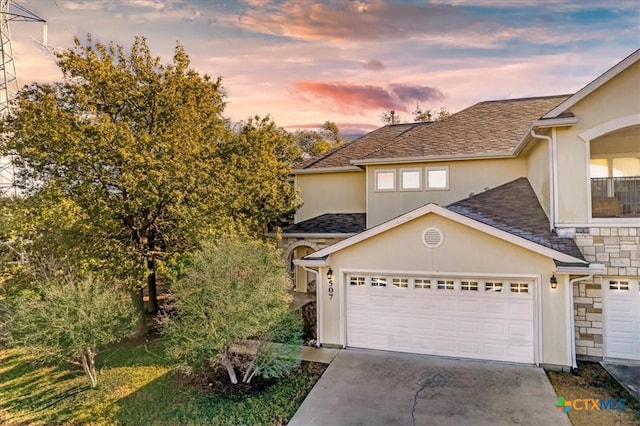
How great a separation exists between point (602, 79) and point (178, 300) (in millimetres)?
11619

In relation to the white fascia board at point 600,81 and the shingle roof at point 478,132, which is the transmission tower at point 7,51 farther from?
the white fascia board at point 600,81

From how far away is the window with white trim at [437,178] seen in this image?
565 inches

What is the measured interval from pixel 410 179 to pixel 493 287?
21.8 feet

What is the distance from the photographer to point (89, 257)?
10.5 meters

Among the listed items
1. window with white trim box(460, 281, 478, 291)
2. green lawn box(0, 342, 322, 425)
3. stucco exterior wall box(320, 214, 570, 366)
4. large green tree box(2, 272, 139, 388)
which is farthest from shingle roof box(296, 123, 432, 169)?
large green tree box(2, 272, 139, 388)

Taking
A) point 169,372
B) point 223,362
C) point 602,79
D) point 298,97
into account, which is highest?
point 298,97

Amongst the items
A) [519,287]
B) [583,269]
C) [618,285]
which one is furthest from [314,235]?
[618,285]

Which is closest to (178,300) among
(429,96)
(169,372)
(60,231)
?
(169,372)

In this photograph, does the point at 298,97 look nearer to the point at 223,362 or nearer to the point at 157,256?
the point at 157,256

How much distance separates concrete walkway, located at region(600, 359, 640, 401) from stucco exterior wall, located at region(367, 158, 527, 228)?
6963mm

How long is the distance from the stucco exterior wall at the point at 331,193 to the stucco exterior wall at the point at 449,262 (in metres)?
7.11

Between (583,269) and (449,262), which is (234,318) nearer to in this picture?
(449,262)

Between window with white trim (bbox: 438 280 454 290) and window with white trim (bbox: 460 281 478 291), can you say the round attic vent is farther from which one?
window with white trim (bbox: 460 281 478 291)

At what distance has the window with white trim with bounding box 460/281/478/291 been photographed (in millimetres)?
9203
